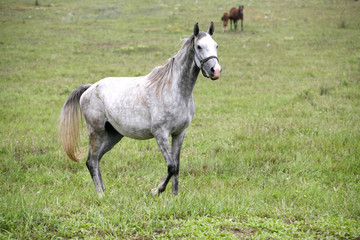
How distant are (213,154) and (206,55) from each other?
3.08 m

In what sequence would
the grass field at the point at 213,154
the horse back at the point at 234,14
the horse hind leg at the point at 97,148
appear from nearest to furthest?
the grass field at the point at 213,154, the horse hind leg at the point at 97,148, the horse back at the point at 234,14

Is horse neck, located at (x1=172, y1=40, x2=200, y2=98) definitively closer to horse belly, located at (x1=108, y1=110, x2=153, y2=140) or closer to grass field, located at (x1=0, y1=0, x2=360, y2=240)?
horse belly, located at (x1=108, y1=110, x2=153, y2=140)

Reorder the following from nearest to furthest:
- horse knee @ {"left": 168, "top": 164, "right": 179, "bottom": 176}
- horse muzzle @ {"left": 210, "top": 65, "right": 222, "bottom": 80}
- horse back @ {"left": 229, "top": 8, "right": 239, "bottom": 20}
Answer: horse muzzle @ {"left": 210, "top": 65, "right": 222, "bottom": 80}, horse knee @ {"left": 168, "top": 164, "right": 179, "bottom": 176}, horse back @ {"left": 229, "top": 8, "right": 239, "bottom": 20}

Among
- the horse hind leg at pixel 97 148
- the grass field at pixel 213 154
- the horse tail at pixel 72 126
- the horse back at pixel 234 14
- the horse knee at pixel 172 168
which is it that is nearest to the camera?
the grass field at pixel 213 154

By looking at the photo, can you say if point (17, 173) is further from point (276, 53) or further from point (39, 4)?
point (39, 4)

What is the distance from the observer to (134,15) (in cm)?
3584

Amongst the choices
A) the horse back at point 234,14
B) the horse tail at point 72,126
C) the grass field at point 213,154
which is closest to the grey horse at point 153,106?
the horse tail at point 72,126

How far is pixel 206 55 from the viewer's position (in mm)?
4605

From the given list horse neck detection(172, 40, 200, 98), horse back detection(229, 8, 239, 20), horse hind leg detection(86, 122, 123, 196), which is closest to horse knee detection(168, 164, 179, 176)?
horse neck detection(172, 40, 200, 98)

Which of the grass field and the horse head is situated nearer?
the grass field

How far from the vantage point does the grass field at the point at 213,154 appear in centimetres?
390

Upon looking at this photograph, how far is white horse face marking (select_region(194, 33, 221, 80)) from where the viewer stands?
14.7 ft

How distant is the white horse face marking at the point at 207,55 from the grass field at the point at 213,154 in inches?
67.6

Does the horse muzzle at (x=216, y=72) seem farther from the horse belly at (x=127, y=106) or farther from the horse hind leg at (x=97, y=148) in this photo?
the horse hind leg at (x=97, y=148)
